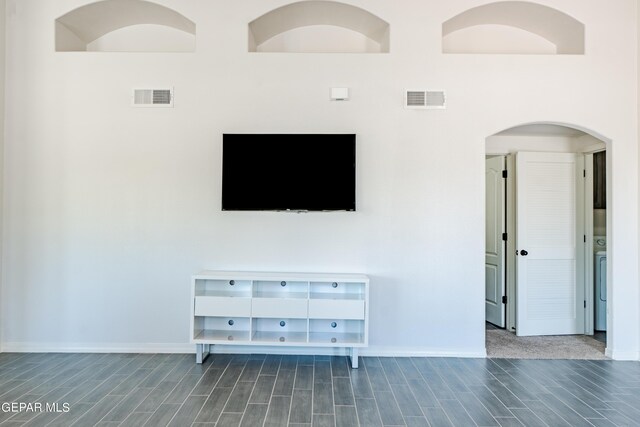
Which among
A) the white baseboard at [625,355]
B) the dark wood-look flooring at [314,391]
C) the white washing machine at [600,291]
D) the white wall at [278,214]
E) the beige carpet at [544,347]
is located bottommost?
the beige carpet at [544,347]

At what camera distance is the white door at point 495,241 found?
455cm

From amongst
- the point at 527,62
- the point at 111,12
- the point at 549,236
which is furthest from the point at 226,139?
the point at 549,236

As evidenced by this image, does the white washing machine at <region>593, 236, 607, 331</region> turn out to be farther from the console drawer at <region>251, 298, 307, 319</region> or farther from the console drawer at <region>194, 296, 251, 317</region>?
the console drawer at <region>194, 296, 251, 317</region>

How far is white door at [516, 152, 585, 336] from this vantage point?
4.27 m

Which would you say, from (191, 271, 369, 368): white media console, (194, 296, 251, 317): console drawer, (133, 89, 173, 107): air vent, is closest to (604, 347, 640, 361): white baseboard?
(191, 271, 369, 368): white media console

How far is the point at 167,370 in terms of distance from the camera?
3.16m

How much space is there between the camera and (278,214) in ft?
11.8

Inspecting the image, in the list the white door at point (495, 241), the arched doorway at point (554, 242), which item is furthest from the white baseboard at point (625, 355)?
the white door at point (495, 241)

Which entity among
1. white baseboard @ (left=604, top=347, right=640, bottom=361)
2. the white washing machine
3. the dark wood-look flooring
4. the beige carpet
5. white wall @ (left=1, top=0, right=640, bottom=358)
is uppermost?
white wall @ (left=1, top=0, right=640, bottom=358)

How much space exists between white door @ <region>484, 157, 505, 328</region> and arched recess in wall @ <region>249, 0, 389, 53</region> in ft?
6.88

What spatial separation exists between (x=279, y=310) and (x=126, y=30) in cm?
335

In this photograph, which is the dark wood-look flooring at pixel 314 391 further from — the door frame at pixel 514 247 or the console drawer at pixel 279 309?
the door frame at pixel 514 247

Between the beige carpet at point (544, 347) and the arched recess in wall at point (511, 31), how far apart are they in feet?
9.66

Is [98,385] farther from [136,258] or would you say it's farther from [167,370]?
[136,258]
